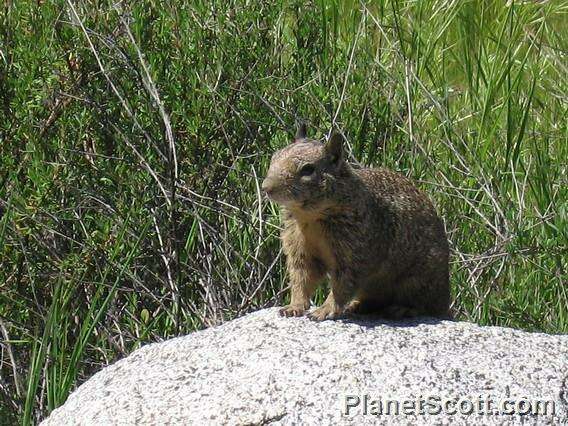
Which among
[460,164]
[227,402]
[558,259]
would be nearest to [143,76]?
[460,164]

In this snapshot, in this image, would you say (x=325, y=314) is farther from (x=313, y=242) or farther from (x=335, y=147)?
(x=335, y=147)

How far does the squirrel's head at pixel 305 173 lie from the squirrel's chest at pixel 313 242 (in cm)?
11

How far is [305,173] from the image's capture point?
3.85 meters

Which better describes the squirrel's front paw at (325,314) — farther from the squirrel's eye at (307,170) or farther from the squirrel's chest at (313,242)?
the squirrel's eye at (307,170)

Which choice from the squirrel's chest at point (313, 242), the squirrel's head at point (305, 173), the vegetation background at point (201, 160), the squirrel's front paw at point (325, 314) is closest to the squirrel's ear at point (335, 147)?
the squirrel's head at point (305, 173)

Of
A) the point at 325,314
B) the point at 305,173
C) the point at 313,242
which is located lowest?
the point at 325,314

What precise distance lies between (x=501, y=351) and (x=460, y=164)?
2031mm

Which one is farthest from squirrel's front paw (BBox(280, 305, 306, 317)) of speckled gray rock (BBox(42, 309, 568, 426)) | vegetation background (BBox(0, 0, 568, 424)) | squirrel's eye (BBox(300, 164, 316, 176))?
vegetation background (BBox(0, 0, 568, 424))

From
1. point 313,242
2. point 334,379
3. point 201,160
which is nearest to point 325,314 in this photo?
point 313,242

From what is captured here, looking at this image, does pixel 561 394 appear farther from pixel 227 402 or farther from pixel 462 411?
pixel 227 402

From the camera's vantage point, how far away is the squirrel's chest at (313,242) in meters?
3.93

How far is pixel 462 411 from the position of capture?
3.17m

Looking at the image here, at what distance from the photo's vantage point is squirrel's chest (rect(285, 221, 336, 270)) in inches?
155

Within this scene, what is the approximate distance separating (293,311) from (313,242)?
0.87ft
